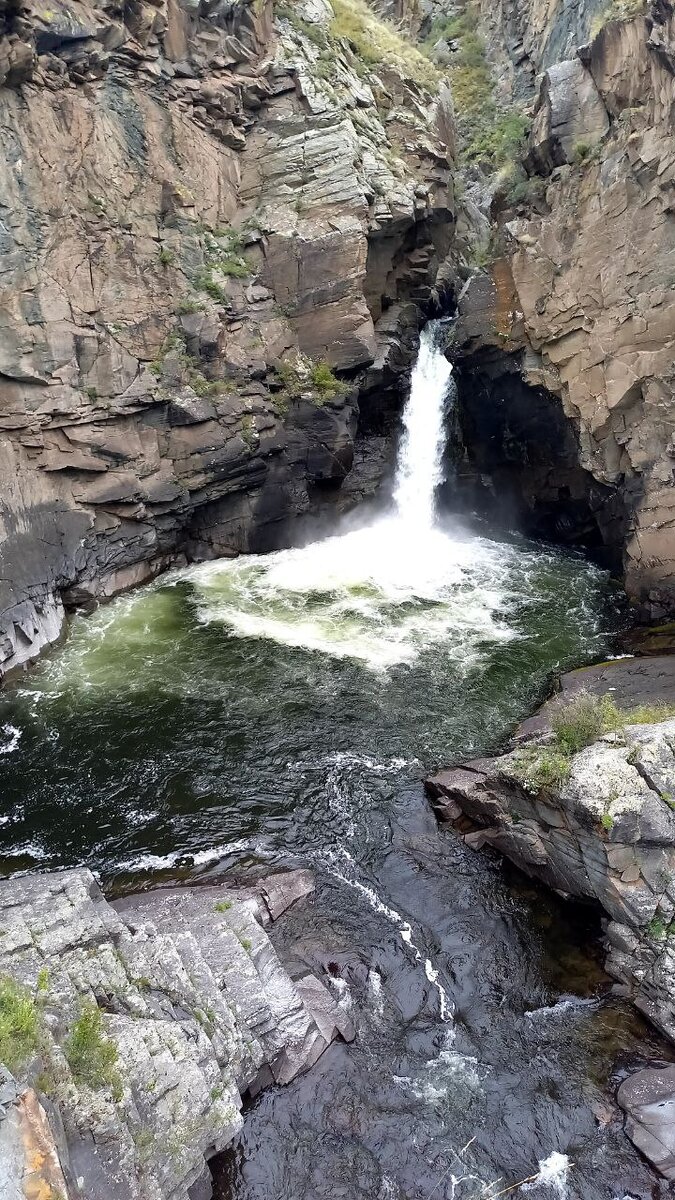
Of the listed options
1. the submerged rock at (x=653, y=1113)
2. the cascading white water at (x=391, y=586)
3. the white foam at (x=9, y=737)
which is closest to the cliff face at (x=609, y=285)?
the cascading white water at (x=391, y=586)

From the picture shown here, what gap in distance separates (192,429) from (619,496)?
13.5m

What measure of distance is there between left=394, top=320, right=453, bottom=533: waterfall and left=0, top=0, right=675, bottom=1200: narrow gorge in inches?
5.2

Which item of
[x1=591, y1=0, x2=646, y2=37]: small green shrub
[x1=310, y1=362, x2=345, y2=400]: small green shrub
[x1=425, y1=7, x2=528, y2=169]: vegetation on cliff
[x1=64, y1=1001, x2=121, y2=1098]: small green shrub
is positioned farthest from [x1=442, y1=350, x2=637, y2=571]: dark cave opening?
[x1=64, y1=1001, x2=121, y2=1098]: small green shrub

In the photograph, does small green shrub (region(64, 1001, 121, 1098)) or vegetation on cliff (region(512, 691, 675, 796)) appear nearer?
small green shrub (region(64, 1001, 121, 1098))

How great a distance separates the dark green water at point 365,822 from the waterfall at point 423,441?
5.49 metres

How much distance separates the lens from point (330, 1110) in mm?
8188

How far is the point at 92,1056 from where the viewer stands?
6.71 metres

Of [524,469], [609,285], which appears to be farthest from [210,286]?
[524,469]

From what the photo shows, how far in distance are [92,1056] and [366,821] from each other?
6.64m

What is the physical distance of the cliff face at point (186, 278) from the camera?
19031 millimetres

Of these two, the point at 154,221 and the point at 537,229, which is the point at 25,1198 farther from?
the point at 537,229

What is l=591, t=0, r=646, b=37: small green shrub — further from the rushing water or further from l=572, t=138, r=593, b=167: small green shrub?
the rushing water

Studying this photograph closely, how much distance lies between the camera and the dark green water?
313 inches

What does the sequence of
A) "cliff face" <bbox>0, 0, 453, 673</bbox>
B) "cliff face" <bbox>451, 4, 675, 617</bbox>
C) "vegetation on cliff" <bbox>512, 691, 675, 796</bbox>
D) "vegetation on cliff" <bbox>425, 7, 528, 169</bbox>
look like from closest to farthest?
"vegetation on cliff" <bbox>512, 691, 675, 796</bbox>, "cliff face" <bbox>0, 0, 453, 673</bbox>, "cliff face" <bbox>451, 4, 675, 617</bbox>, "vegetation on cliff" <bbox>425, 7, 528, 169</bbox>
